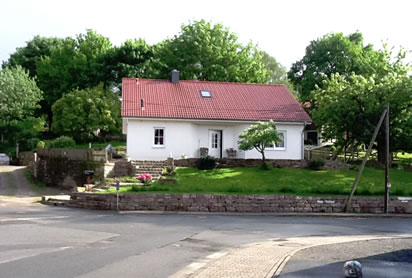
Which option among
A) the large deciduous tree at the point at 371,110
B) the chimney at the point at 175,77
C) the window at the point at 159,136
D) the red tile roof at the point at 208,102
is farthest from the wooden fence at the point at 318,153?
the window at the point at 159,136

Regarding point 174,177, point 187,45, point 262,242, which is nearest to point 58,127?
point 187,45

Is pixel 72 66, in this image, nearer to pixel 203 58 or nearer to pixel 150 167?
pixel 203 58

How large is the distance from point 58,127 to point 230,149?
20362 millimetres

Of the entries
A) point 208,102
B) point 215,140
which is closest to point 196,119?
point 215,140

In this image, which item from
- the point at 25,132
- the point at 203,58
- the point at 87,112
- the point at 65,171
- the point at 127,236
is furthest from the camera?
the point at 25,132

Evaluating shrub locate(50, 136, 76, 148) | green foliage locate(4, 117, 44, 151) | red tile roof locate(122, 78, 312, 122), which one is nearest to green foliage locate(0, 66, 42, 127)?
green foliage locate(4, 117, 44, 151)

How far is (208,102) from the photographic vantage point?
34.5 metres

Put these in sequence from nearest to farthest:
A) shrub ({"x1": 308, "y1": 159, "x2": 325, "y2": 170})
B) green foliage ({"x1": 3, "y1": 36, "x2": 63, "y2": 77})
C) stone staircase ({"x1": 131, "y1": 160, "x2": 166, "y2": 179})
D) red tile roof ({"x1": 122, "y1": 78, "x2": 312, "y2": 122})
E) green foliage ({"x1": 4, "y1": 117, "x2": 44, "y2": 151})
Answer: stone staircase ({"x1": 131, "y1": 160, "x2": 166, "y2": 179}) < shrub ({"x1": 308, "y1": 159, "x2": 325, "y2": 170}) < red tile roof ({"x1": 122, "y1": 78, "x2": 312, "y2": 122}) < green foliage ({"x1": 4, "y1": 117, "x2": 44, "y2": 151}) < green foliage ({"x1": 3, "y1": 36, "x2": 63, "y2": 77})

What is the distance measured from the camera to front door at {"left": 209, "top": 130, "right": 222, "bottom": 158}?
3338cm

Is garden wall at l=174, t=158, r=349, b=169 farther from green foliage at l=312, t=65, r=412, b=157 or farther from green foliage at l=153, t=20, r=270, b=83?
green foliage at l=153, t=20, r=270, b=83

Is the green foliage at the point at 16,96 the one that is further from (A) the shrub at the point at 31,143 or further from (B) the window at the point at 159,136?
(B) the window at the point at 159,136

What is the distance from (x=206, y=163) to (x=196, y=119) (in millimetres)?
4111

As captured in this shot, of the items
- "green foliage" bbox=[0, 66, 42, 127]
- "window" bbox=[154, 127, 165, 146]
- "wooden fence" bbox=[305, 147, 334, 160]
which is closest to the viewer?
"window" bbox=[154, 127, 165, 146]

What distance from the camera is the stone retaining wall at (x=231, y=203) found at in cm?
2277
